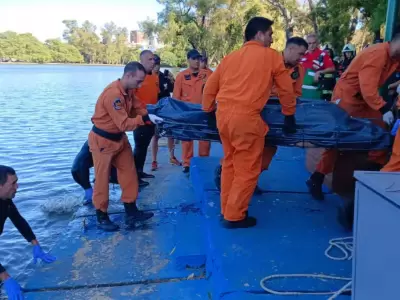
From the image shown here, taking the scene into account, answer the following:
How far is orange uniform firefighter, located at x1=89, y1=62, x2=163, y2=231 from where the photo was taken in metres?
4.16

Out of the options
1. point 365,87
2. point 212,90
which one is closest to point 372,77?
point 365,87

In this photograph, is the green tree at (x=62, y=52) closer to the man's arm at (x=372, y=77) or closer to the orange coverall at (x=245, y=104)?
the orange coverall at (x=245, y=104)

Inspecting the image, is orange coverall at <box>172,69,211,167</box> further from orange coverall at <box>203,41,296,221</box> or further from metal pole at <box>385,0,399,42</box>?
orange coverall at <box>203,41,296,221</box>

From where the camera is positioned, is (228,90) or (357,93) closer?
(228,90)

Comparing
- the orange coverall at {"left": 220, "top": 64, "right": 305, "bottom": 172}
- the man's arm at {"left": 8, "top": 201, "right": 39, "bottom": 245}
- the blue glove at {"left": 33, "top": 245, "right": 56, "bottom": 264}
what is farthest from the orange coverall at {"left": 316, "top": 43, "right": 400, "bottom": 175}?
the man's arm at {"left": 8, "top": 201, "right": 39, "bottom": 245}

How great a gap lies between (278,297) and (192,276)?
1001mm

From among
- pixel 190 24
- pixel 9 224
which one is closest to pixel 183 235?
pixel 9 224

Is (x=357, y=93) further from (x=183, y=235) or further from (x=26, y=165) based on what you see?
(x=26, y=165)

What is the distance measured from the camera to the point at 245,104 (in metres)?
3.38

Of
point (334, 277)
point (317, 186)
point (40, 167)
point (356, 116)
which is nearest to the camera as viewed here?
point (334, 277)

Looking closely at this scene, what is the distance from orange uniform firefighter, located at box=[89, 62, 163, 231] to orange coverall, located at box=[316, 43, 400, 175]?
165cm

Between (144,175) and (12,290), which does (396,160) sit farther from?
(144,175)

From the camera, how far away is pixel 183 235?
4.18 m

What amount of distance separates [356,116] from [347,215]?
994 millimetres
